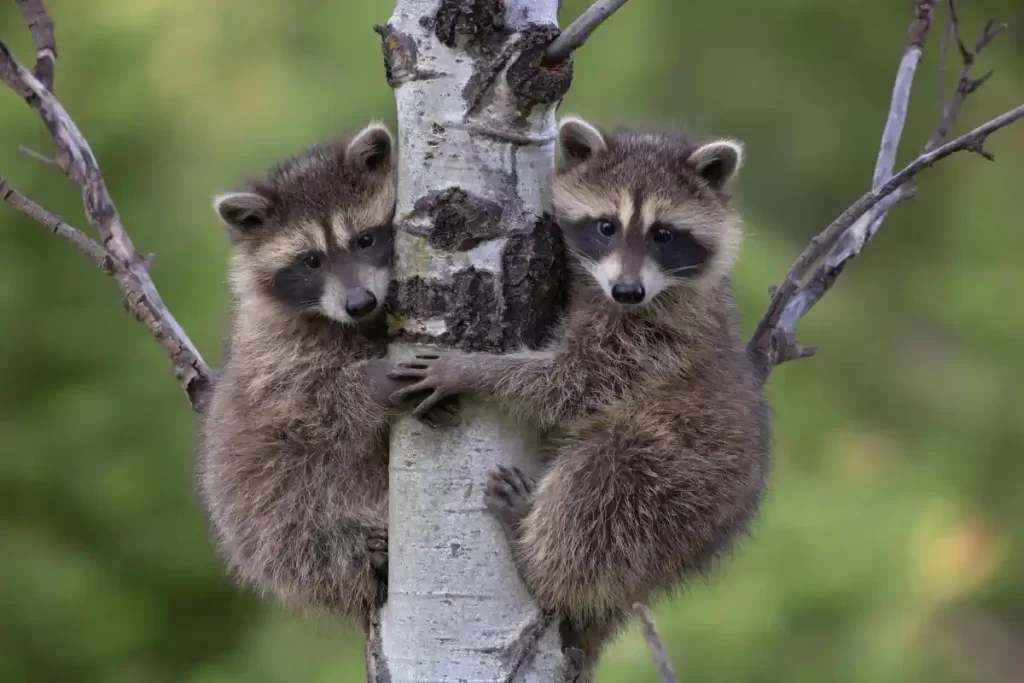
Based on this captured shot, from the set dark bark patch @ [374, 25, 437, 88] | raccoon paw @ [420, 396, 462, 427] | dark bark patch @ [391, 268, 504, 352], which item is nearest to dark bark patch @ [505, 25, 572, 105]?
dark bark patch @ [374, 25, 437, 88]

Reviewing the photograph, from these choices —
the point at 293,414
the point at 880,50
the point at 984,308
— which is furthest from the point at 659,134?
the point at 880,50

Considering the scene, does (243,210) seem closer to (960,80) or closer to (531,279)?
(531,279)

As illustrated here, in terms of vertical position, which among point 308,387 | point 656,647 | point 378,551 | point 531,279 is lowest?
point 656,647

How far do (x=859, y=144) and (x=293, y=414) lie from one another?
18.1 feet

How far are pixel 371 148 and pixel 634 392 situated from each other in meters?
0.82

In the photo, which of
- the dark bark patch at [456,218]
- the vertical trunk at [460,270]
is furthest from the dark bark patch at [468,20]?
the dark bark patch at [456,218]

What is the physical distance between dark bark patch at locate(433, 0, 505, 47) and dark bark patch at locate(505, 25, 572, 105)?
0.06 metres

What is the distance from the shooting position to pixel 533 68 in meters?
1.98

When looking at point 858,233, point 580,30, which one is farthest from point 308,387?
point 858,233

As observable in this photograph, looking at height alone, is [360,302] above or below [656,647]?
above

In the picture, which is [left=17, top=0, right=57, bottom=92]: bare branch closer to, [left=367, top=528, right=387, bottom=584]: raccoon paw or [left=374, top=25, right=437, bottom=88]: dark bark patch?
[left=374, top=25, right=437, bottom=88]: dark bark patch

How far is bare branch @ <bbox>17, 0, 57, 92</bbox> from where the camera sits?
109 inches

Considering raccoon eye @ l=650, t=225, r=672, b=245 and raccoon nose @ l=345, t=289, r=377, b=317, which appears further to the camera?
raccoon eye @ l=650, t=225, r=672, b=245

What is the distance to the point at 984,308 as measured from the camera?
5.55 metres
